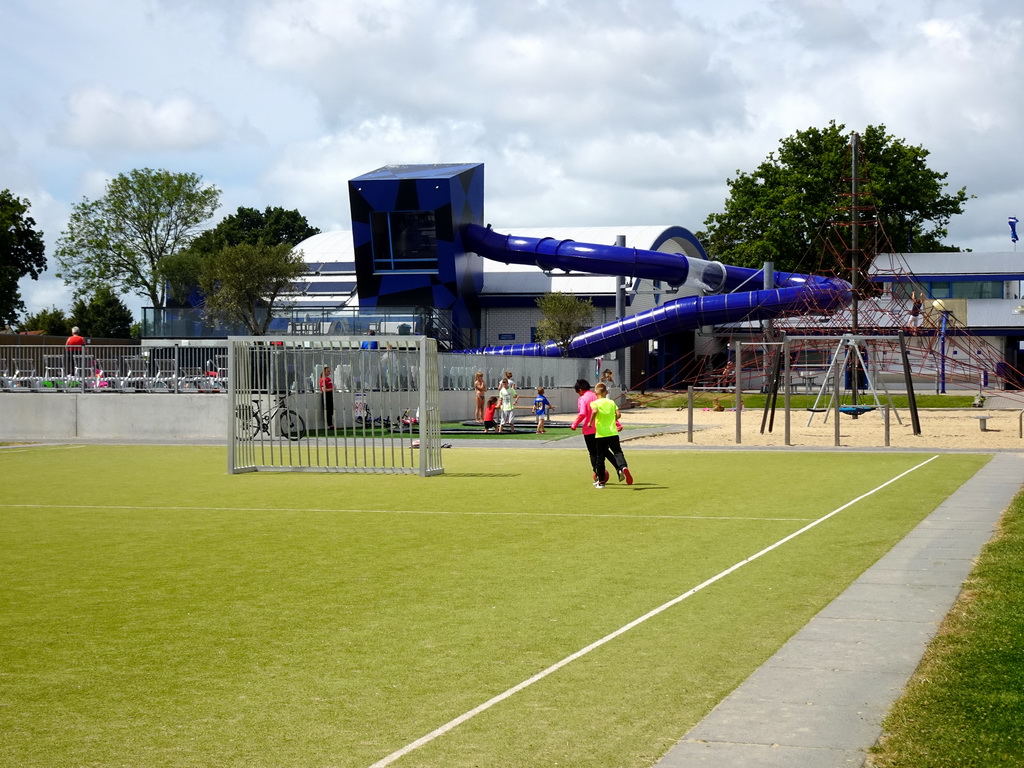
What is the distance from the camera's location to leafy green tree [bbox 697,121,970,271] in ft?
261

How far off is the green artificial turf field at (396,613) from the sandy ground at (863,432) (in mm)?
11279

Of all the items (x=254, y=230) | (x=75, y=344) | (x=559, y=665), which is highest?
(x=254, y=230)

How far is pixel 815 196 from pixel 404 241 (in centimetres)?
2869

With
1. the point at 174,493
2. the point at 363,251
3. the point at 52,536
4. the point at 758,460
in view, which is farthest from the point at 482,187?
the point at 52,536

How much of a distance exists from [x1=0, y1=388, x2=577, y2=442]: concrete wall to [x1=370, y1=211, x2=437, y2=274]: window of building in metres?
31.3

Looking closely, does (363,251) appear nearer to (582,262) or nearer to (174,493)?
(582,262)

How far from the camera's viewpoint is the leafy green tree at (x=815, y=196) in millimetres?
79688

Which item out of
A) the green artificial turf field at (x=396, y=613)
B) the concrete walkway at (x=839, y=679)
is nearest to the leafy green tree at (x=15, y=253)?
the green artificial turf field at (x=396, y=613)

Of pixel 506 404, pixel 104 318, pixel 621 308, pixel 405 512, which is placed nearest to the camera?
pixel 405 512

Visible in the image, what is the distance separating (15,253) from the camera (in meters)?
81.6

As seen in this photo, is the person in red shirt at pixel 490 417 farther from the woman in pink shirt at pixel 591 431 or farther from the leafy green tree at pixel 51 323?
the leafy green tree at pixel 51 323

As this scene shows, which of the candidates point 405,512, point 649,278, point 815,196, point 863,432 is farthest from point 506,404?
point 815,196

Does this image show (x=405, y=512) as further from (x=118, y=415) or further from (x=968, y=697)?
(x=118, y=415)

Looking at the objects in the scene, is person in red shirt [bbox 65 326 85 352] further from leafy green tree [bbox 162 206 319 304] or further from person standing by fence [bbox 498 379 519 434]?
leafy green tree [bbox 162 206 319 304]
